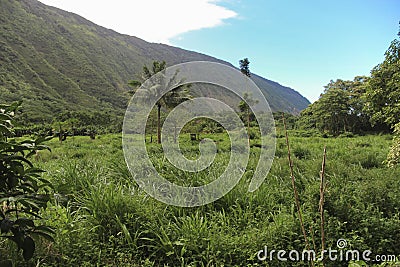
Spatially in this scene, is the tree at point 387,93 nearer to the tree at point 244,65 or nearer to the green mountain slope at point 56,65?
the tree at point 244,65

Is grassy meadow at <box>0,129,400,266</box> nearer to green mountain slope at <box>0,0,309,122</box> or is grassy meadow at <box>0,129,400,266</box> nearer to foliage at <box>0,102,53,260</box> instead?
foliage at <box>0,102,53,260</box>

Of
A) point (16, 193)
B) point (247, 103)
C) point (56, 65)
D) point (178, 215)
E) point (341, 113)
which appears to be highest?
point (56, 65)

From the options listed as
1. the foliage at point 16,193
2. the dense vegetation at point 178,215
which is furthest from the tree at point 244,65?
the foliage at point 16,193

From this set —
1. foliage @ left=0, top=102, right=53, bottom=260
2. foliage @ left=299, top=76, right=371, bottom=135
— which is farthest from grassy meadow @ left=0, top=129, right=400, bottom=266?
foliage @ left=299, top=76, right=371, bottom=135

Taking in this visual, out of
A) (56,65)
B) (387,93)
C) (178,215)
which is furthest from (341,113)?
(56,65)

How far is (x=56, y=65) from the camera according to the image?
105 m

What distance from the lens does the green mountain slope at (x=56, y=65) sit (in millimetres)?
78438

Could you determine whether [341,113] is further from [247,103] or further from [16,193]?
[16,193]

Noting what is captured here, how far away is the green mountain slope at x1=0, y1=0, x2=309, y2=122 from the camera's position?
257 feet

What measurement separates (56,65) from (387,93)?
109306mm

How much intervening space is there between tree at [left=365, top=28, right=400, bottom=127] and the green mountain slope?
5633cm

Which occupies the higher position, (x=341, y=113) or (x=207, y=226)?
(x=341, y=113)

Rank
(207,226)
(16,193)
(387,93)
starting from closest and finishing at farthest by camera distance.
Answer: (16,193)
(207,226)
(387,93)

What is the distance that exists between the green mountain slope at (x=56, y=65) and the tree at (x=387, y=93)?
185 ft
